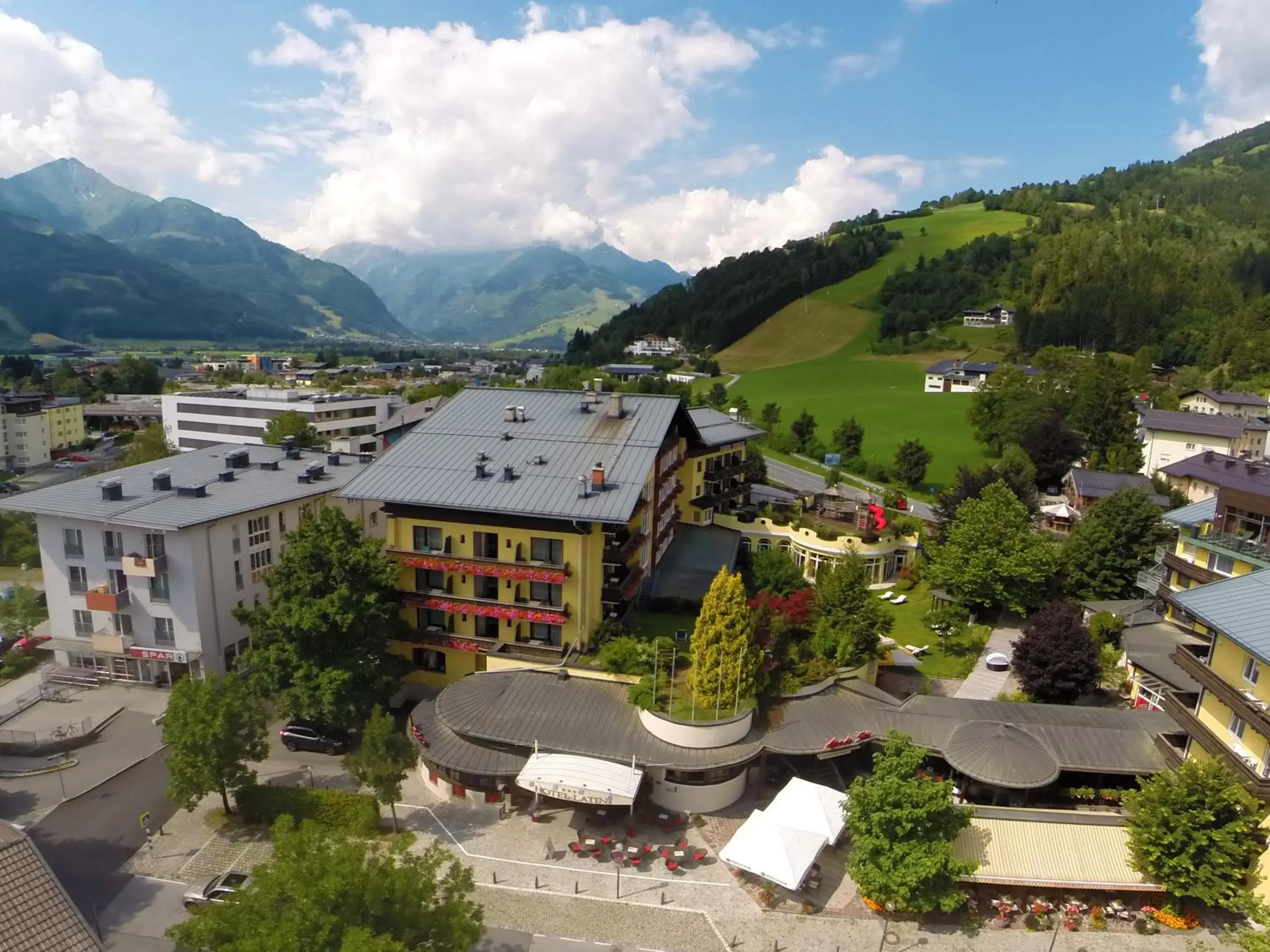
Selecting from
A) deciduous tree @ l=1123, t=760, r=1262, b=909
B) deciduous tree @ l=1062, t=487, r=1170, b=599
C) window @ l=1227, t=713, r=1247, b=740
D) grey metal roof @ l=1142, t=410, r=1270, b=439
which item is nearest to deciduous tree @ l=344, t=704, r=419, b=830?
deciduous tree @ l=1123, t=760, r=1262, b=909

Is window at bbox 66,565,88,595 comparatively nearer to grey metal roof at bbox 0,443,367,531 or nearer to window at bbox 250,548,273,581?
grey metal roof at bbox 0,443,367,531

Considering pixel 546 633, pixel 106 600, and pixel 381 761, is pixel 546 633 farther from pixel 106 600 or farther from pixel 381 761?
pixel 106 600

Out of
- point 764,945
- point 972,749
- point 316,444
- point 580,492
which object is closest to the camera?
point 764,945

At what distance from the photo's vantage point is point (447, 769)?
34312 mm

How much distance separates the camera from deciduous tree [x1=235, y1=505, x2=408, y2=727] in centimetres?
3584

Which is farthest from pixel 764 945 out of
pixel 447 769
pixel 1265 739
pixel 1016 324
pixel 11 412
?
pixel 1016 324

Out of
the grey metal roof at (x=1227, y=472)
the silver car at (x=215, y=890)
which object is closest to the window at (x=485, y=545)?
the silver car at (x=215, y=890)

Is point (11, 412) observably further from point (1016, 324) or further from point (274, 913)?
point (1016, 324)

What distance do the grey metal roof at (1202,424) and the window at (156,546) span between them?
4276 inches

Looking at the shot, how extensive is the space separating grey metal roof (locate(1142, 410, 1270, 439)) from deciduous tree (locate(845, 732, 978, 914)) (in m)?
88.7

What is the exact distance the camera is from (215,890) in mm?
28359

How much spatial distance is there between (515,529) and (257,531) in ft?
60.6

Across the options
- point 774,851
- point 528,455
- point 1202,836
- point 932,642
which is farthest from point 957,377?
point 774,851

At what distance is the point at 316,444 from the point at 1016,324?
161 m
